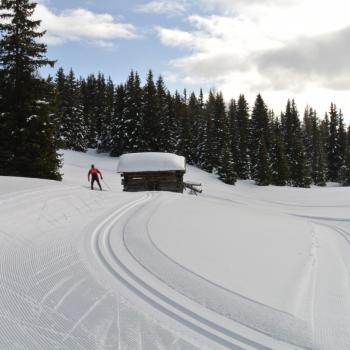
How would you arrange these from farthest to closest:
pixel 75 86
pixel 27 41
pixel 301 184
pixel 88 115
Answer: pixel 88 115
pixel 75 86
pixel 301 184
pixel 27 41

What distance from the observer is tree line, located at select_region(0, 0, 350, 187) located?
24.6 m

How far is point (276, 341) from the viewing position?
4977mm

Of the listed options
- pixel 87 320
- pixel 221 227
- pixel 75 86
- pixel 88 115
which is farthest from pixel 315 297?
pixel 88 115

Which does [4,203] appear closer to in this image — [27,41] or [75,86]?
[27,41]

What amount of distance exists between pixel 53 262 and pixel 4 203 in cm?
475

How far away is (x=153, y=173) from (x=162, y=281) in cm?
2258

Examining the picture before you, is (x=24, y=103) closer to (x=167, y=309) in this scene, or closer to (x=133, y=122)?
(x=167, y=309)

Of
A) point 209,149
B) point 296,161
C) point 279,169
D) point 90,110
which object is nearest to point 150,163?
point 279,169

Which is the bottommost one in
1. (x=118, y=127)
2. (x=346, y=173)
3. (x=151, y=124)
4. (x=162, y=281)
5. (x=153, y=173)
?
(x=346, y=173)

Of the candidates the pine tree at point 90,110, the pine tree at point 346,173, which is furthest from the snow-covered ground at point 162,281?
the pine tree at point 90,110

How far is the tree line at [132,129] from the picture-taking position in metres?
24.6

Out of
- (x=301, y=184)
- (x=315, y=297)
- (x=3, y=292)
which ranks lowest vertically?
(x=301, y=184)

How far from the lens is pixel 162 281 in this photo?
277 inches

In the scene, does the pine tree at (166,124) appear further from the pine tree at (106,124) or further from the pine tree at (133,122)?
the pine tree at (106,124)
